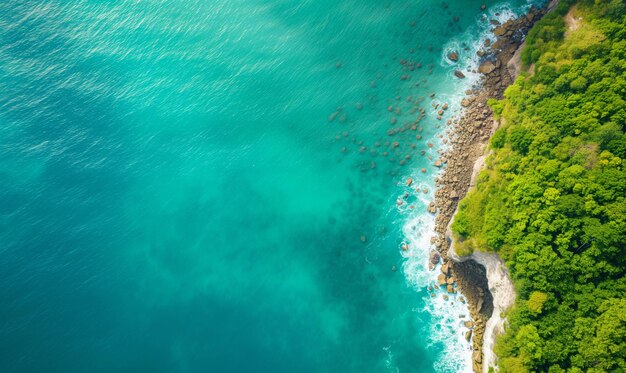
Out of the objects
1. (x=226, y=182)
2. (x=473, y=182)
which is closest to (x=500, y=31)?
(x=473, y=182)

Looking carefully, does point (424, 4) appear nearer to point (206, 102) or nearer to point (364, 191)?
point (364, 191)

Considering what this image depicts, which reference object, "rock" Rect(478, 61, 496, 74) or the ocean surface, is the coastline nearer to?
"rock" Rect(478, 61, 496, 74)

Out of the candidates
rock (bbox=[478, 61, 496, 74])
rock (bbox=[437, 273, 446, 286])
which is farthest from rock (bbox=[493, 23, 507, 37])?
rock (bbox=[437, 273, 446, 286])

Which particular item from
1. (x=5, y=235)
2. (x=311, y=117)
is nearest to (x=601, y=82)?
(x=311, y=117)

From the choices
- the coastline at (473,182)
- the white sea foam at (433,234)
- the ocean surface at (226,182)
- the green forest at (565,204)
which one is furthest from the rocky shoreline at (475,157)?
the green forest at (565,204)

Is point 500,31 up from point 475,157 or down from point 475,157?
up

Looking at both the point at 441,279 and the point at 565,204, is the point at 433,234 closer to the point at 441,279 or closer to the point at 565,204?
the point at 441,279

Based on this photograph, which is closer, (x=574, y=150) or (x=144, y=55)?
(x=574, y=150)
